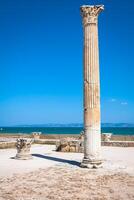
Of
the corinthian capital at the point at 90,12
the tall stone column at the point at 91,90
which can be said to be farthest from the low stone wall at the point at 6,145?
the corinthian capital at the point at 90,12

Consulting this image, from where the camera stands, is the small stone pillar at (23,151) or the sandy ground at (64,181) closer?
the sandy ground at (64,181)

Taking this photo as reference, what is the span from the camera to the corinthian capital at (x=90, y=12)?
→ 14617 mm

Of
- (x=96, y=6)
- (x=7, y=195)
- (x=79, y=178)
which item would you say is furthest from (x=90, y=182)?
(x=96, y=6)

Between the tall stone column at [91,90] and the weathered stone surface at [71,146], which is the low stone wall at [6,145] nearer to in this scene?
the weathered stone surface at [71,146]

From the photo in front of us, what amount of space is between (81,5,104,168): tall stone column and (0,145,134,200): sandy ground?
691mm

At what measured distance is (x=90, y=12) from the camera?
1467cm

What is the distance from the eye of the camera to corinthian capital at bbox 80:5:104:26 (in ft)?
48.0

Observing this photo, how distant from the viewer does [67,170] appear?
12719 mm

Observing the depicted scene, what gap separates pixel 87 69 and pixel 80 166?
154 inches

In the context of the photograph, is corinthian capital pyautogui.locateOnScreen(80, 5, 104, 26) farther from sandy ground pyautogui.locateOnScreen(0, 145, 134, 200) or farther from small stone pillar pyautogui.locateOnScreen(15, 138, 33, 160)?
small stone pillar pyautogui.locateOnScreen(15, 138, 33, 160)

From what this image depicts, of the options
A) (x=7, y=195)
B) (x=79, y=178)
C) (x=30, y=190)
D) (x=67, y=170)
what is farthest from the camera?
(x=67, y=170)

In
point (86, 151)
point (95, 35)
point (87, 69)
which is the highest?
point (95, 35)

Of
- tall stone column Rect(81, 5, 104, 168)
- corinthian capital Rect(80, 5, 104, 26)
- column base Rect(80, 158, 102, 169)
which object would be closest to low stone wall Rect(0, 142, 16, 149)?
tall stone column Rect(81, 5, 104, 168)

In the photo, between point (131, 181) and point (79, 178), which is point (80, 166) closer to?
point (79, 178)
